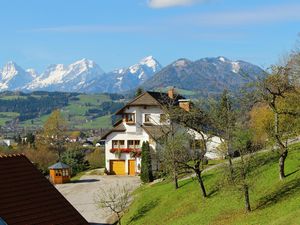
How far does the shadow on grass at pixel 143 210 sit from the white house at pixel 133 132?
23514mm

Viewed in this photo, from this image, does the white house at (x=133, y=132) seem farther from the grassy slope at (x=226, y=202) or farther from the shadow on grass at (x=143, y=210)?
the shadow on grass at (x=143, y=210)

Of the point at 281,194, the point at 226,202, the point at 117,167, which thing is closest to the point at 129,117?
the point at 117,167

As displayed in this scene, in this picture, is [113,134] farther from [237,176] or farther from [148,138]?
[237,176]

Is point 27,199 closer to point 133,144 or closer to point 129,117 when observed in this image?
point 133,144

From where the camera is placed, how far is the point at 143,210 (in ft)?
130

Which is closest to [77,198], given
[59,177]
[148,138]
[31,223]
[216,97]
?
[59,177]

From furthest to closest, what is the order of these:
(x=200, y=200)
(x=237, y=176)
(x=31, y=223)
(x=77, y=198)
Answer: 1. (x=77, y=198)
2. (x=200, y=200)
3. (x=237, y=176)
4. (x=31, y=223)

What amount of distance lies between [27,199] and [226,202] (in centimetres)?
1662

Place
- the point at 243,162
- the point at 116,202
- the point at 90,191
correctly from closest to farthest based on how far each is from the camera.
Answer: the point at 243,162, the point at 116,202, the point at 90,191

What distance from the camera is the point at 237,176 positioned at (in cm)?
2922

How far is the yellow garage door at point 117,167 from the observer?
66.1 meters

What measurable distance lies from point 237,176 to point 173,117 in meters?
12.6

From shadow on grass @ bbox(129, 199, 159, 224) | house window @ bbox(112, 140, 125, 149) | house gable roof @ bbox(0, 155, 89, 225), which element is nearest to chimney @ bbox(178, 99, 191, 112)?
house window @ bbox(112, 140, 125, 149)

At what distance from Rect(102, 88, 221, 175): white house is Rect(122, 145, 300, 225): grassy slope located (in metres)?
20.8
